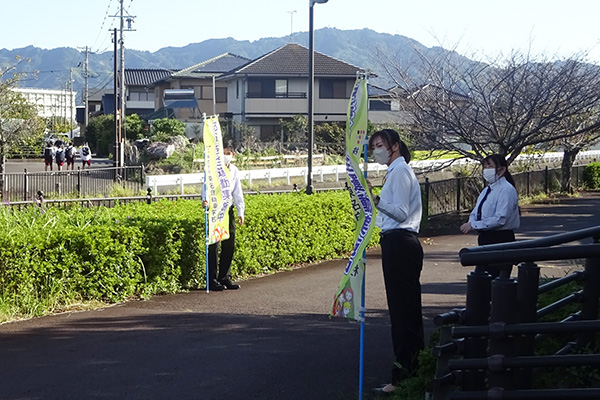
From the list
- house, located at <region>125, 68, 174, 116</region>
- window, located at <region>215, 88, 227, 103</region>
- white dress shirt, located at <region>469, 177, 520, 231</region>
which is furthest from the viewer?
house, located at <region>125, 68, 174, 116</region>

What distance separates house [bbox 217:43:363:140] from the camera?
56.4 meters

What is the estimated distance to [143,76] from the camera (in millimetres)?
93188

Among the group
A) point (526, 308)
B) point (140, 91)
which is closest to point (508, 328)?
point (526, 308)

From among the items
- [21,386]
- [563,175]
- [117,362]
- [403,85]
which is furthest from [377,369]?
[563,175]

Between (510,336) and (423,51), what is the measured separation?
59.4 ft

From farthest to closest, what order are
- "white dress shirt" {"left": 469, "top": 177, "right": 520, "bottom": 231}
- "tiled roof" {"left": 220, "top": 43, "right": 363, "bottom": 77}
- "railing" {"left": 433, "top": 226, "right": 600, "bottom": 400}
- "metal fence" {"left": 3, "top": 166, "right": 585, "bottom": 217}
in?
"tiled roof" {"left": 220, "top": 43, "right": 363, "bottom": 77} → "metal fence" {"left": 3, "top": 166, "right": 585, "bottom": 217} → "white dress shirt" {"left": 469, "top": 177, "right": 520, "bottom": 231} → "railing" {"left": 433, "top": 226, "right": 600, "bottom": 400}

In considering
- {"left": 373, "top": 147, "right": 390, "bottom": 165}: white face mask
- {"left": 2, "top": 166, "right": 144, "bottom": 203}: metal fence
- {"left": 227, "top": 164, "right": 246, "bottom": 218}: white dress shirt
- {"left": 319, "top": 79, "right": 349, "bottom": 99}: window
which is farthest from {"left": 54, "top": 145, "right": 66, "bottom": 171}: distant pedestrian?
{"left": 373, "top": 147, "right": 390, "bottom": 165}: white face mask

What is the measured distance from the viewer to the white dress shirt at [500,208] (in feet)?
27.5

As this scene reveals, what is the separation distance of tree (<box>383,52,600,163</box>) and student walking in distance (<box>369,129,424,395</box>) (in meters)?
13.5

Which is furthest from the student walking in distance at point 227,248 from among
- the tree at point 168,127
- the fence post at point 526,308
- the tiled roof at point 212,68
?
the tiled roof at point 212,68

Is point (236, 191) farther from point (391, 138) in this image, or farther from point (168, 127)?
point (168, 127)

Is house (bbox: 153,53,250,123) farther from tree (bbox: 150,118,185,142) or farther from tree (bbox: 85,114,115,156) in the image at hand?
tree (bbox: 150,118,185,142)

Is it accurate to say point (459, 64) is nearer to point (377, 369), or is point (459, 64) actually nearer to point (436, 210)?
point (436, 210)

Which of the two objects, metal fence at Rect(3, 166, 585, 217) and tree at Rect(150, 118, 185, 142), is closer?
metal fence at Rect(3, 166, 585, 217)
